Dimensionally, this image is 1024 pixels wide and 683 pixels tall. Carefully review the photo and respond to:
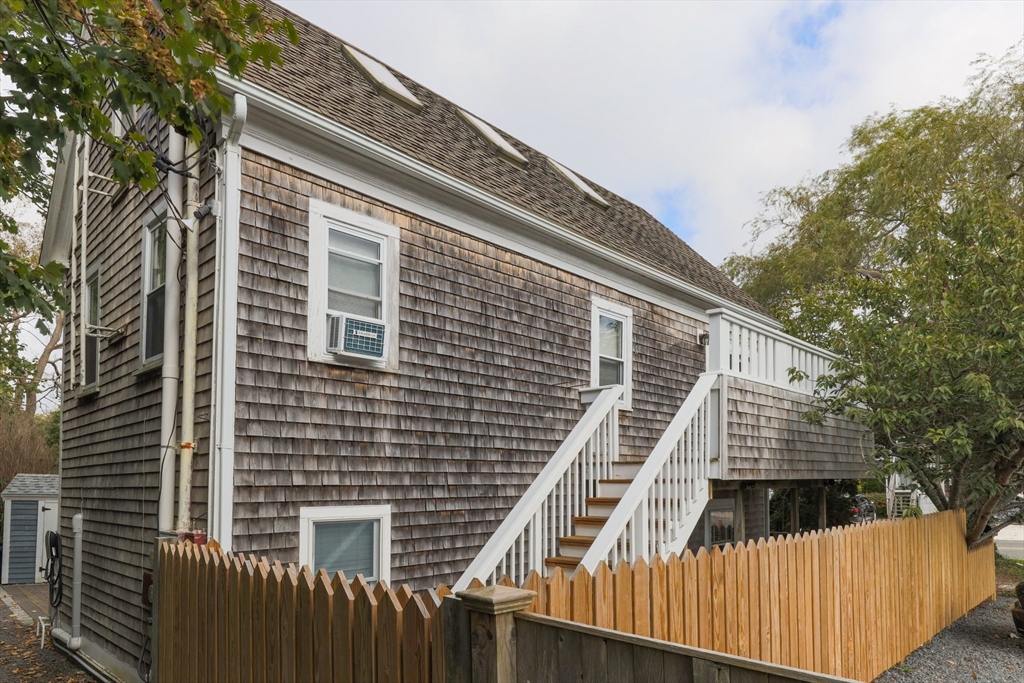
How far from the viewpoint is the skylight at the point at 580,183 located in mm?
13203

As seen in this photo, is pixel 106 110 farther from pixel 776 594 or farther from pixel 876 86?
pixel 876 86

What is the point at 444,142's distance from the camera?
9.88m

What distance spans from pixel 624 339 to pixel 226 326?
6.20 m

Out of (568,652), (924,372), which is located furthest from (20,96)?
(924,372)

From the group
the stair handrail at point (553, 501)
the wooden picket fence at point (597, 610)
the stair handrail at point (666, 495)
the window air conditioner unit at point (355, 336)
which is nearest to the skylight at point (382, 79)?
the window air conditioner unit at point (355, 336)

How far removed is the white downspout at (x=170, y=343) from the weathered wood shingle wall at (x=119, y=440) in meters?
0.09

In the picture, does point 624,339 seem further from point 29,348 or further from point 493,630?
point 29,348

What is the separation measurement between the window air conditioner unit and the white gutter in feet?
3.14

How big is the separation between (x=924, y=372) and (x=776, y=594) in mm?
4734

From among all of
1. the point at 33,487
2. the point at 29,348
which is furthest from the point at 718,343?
the point at 29,348

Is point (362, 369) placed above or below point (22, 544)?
above

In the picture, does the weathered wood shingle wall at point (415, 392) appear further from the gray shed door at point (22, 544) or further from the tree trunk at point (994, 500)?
the gray shed door at point (22, 544)

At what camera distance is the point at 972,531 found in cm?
1121

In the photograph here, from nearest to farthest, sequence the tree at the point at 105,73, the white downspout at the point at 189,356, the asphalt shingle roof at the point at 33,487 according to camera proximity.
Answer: the tree at the point at 105,73 < the white downspout at the point at 189,356 < the asphalt shingle roof at the point at 33,487
